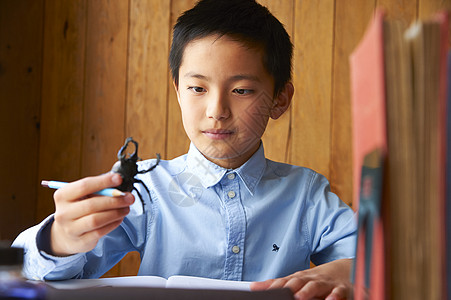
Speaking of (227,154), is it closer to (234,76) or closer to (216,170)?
(216,170)

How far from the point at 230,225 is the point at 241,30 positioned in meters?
0.36

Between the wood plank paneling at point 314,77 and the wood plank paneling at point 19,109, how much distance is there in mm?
848

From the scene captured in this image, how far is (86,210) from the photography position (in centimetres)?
50

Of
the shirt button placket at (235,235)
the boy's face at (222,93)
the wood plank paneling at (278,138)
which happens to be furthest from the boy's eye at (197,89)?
the wood plank paneling at (278,138)

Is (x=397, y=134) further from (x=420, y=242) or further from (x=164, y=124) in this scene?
(x=164, y=124)

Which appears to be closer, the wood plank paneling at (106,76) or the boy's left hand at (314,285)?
the boy's left hand at (314,285)

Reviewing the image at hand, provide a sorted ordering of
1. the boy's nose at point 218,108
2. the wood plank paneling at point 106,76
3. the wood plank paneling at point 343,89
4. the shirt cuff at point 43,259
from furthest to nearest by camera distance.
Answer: the wood plank paneling at point 106,76 < the wood plank paneling at point 343,89 < the boy's nose at point 218,108 < the shirt cuff at point 43,259

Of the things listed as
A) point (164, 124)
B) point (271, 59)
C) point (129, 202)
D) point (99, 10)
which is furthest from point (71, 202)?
point (99, 10)

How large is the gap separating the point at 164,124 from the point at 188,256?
0.69 m

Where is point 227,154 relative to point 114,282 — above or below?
above

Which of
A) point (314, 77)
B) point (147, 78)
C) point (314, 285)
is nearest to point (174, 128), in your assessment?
point (147, 78)

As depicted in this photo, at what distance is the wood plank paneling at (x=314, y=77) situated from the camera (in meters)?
1.36

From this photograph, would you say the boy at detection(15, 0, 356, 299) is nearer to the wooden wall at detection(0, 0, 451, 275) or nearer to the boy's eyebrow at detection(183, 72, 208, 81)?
the boy's eyebrow at detection(183, 72, 208, 81)

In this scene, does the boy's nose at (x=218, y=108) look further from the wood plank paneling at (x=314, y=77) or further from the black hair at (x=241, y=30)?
the wood plank paneling at (x=314, y=77)
